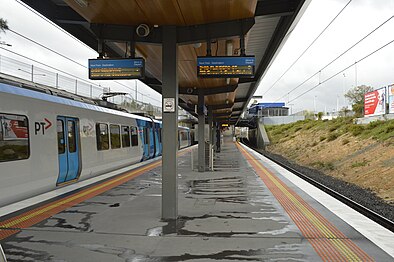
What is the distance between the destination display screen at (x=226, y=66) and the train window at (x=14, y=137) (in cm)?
373

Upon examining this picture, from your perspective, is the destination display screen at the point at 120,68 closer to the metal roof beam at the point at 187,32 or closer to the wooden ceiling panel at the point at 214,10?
the metal roof beam at the point at 187,32

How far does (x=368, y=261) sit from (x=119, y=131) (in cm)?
1098

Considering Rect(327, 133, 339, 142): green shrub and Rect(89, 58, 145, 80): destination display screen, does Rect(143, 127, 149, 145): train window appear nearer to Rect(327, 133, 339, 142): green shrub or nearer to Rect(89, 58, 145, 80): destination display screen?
Rect(89, 58, 145, 80): destination display screen

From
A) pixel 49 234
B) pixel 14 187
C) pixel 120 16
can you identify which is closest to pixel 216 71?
pixel 120 16

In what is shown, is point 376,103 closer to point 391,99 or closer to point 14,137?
point 391,99

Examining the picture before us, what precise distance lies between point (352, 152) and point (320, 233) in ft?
61.2

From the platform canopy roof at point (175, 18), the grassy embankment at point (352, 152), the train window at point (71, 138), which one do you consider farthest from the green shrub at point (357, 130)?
the train window at point (71, 138)

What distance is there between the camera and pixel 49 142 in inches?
323

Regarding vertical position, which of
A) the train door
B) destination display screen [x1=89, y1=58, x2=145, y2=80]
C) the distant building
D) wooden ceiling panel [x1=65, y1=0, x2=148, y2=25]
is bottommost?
the train door

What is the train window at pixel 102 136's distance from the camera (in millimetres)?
11352

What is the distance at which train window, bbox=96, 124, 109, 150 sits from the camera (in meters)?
11.4

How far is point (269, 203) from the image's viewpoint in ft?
24.0

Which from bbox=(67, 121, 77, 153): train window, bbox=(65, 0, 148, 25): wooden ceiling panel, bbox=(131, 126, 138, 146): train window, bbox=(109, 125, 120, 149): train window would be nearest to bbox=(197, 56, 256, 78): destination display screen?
bbox=(65, 0, 148, 25): wooden ceiling panel

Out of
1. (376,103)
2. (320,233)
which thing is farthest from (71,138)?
(376,103)
